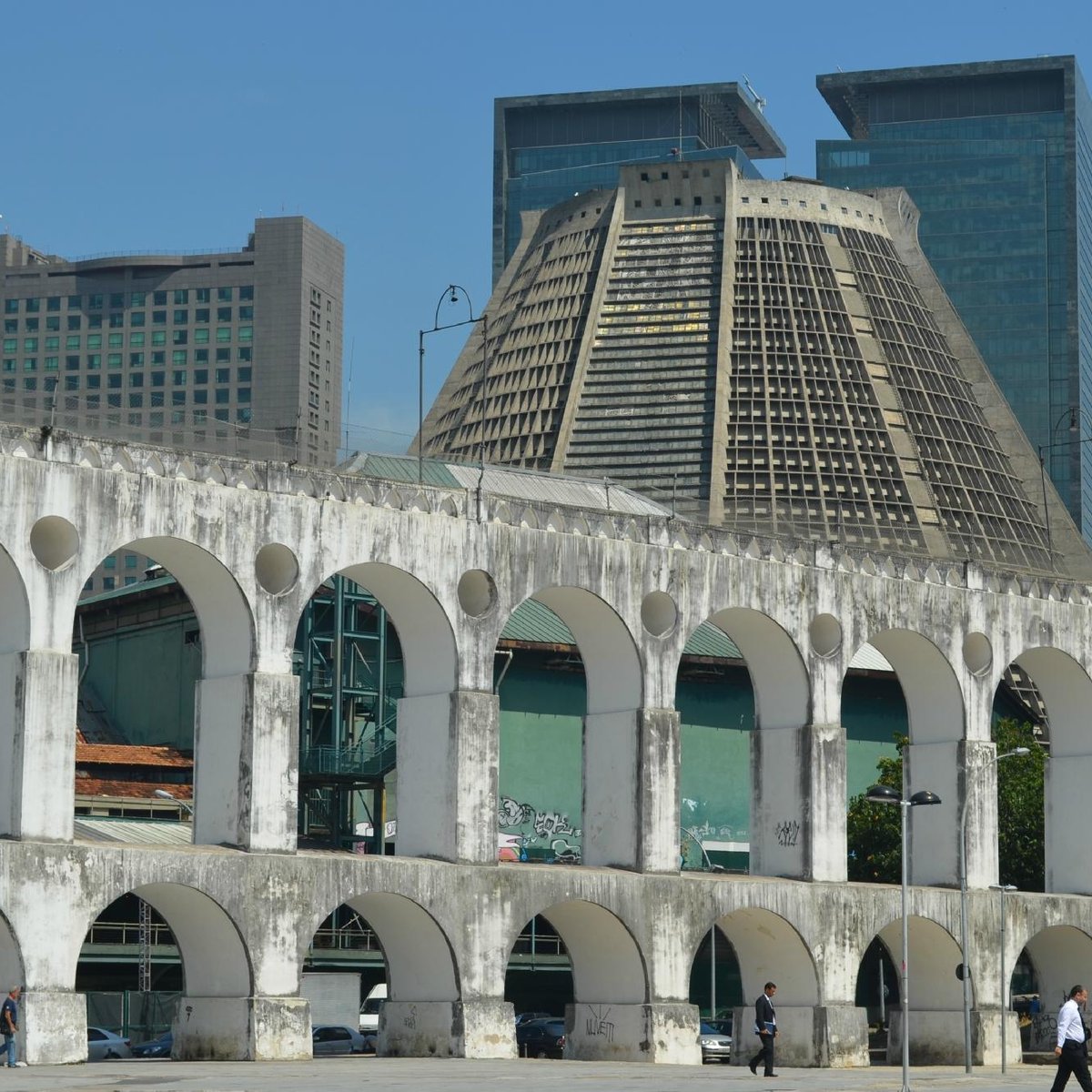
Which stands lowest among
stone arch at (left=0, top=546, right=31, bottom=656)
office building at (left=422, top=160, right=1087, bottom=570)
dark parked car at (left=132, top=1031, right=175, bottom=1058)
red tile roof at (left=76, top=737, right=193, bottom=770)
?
dark parked car at (left=132, top=1031, right=175, bottom=1058)

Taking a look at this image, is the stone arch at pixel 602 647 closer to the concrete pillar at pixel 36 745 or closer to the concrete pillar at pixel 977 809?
the concrete pillar at pixel 977 809

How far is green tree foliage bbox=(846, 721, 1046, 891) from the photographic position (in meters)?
81.2

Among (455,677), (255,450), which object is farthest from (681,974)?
(255,450)

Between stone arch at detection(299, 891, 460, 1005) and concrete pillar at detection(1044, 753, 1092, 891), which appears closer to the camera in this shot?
stone arch at detection(299, 891, 460, 1005)

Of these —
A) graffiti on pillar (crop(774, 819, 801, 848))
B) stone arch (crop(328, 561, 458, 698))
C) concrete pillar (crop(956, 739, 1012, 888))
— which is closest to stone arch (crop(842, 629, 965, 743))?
concrete pillar (crop(956, 739, 1012, 888))

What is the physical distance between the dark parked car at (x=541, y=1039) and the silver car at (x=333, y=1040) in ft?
17.6

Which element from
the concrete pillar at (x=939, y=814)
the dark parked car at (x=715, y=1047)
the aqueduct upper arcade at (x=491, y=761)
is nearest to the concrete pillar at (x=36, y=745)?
the aqueduct upper arcade at (x=491, y=761)

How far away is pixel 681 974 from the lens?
5731 cm

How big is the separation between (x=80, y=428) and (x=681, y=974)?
66.3 ft

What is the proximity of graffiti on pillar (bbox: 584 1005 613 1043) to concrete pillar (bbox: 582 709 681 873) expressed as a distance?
357cm

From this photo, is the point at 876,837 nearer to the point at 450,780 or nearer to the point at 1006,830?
the point at 1006,830

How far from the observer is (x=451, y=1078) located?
140 ft

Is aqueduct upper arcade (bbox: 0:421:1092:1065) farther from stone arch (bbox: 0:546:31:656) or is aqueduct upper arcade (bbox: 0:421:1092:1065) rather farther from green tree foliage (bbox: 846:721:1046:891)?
green tree foliage (bbox: 846:721:1046:891)

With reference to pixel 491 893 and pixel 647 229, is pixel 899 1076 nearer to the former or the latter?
pixel 491 893
